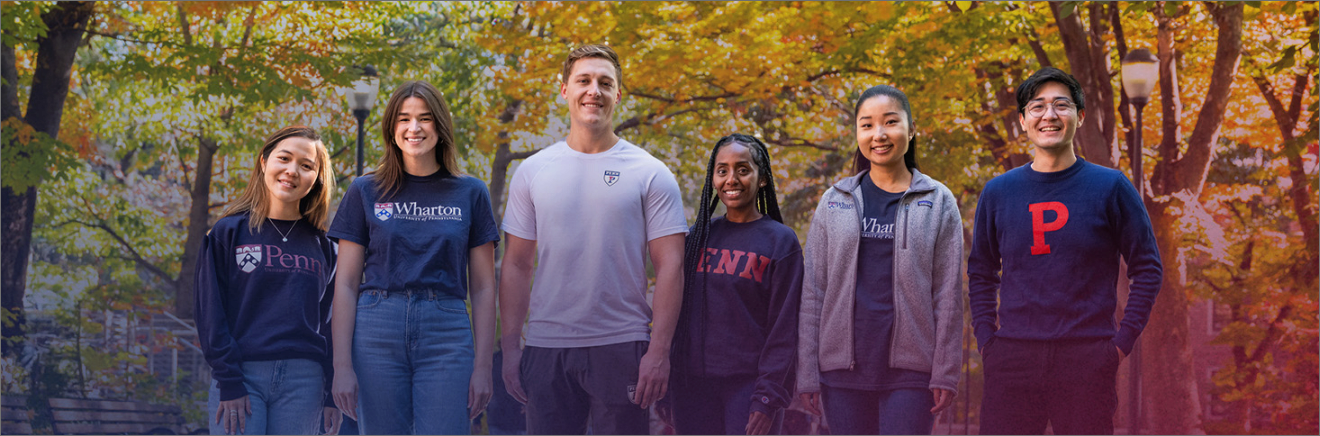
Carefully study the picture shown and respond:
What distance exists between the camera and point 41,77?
12.3 meters

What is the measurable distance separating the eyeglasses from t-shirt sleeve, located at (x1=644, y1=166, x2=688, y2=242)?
1.58 meters

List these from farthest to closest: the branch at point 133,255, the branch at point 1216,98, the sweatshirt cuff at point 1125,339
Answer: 1. the branch at point 133,255
2. the branch at point 1216,98
3. the sweatshirt cuff at point 1125,339

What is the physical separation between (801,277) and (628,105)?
1128 cm

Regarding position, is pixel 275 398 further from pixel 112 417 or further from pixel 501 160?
pixel 501 160

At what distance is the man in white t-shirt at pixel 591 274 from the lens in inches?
160

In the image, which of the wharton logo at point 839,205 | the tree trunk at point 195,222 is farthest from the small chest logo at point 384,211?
the tree trunk at point 195,222

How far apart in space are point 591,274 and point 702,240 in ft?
1.85

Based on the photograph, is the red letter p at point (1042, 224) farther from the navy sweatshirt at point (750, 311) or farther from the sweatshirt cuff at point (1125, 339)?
the navy sweatshirt at point (750, 311)

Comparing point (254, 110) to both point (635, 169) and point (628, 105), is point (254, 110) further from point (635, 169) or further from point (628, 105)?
point (635, 169)

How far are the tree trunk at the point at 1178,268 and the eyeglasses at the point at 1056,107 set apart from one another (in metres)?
7.56

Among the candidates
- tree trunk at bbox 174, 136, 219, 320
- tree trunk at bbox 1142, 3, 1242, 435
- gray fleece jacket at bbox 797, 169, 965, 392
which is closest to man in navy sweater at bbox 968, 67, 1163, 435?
gray fleece jacket at bbox 797, 169, 965, 392

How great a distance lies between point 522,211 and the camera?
4.28 meters

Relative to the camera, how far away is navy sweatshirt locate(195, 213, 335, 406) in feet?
14.2

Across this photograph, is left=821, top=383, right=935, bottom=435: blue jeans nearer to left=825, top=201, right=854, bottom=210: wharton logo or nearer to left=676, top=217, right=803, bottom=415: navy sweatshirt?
left=676, top=217, right=803, bottom=415: navy sweatshirt
